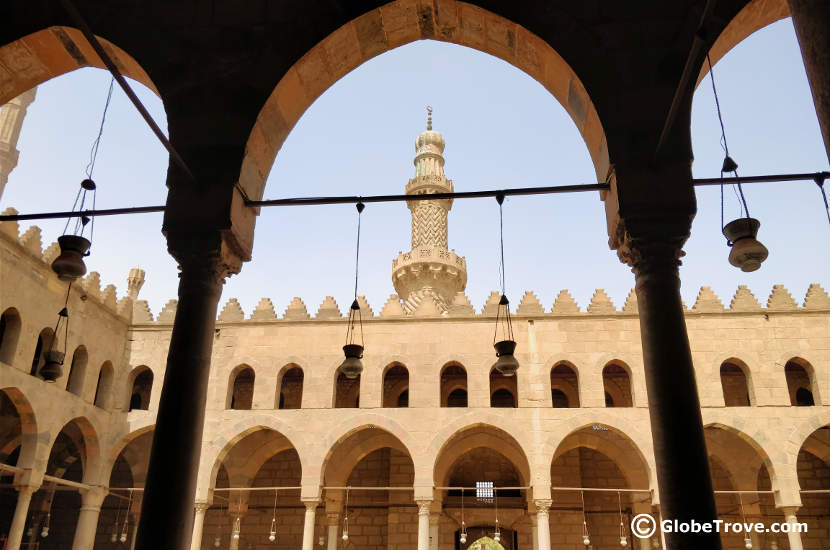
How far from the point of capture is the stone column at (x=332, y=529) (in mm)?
17000

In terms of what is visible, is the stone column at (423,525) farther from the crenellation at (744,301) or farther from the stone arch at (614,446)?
the crenellation at (744,301)

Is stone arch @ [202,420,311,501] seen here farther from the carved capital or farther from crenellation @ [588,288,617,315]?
the carved capital

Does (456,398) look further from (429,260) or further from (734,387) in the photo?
(734,387)

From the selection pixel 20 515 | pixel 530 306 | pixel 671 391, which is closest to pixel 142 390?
pixel 20 515

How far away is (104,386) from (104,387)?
30 mm

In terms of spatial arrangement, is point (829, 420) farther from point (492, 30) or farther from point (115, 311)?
point (115, 311)

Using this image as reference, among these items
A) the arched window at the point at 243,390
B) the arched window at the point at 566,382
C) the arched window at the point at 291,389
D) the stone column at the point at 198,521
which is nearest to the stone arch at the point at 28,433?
the stone column at the point at 198,521

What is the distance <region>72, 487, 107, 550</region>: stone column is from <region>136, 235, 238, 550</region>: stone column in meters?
14.2

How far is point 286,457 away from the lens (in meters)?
21.3

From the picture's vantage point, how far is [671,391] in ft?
14.5

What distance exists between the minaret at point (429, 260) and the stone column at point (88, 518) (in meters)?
10.2

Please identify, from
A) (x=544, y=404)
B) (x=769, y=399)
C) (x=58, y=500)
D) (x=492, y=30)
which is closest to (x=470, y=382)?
(x=544, y=404)

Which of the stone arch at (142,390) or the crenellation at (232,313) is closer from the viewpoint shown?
the crenellation at (232,313)

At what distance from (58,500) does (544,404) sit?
51.8ft
